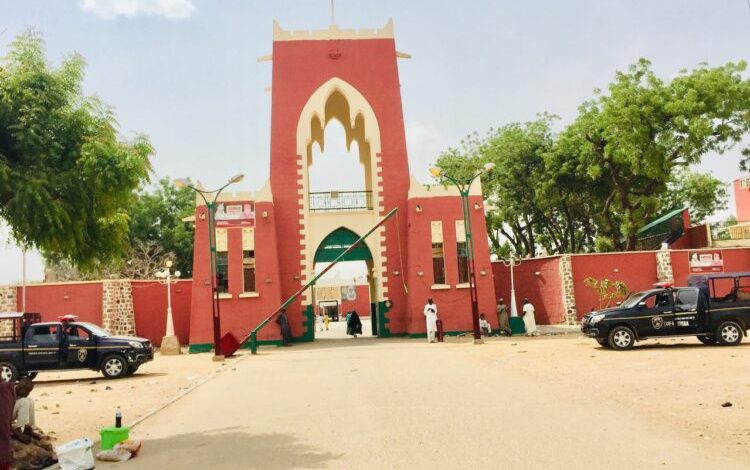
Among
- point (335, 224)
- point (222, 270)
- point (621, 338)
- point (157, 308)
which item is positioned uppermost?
point (335, 224)

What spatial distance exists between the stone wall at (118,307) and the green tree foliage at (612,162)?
16.6 meters

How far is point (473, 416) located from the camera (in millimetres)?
9008

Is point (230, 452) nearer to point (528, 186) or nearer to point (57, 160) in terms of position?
point (57, 160)

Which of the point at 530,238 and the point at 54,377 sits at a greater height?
the point at 530,238

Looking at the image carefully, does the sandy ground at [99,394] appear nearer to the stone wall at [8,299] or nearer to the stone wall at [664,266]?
the stone wall at [8,299]

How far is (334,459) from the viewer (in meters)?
6.93

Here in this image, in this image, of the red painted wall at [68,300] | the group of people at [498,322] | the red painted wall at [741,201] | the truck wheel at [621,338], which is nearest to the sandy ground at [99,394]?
the group of people at [498,322]

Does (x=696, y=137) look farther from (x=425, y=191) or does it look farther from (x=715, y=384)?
(x=715, y=384)

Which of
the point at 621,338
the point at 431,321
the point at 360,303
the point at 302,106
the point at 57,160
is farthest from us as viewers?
the point at 360,303

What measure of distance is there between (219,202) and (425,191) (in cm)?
863

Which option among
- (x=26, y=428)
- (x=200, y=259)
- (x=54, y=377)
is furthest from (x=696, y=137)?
(x=26, y=428)

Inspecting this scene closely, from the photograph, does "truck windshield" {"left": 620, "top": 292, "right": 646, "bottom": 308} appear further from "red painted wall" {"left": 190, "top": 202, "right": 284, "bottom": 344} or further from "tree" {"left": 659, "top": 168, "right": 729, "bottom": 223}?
"tree" {"left": 659, "top": 168, "right": 729, "bottom": 223}

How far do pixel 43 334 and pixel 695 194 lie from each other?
42812 millimetres

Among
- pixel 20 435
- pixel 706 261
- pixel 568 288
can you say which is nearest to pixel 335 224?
pixel 568 288
